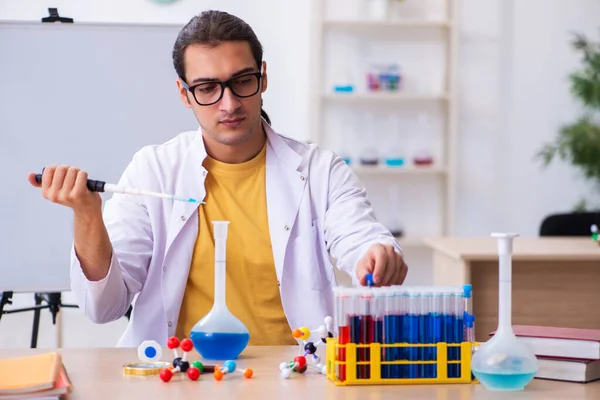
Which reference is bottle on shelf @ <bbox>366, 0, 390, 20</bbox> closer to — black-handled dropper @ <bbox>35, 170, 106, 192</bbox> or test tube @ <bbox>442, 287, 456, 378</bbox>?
black-handled dropper @ <bbox>35, 170, 106, 192</bbox>

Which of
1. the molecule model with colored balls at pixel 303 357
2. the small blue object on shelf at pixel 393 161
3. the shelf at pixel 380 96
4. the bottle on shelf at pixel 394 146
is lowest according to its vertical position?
the molecule model with colored balls at pixel 303 357

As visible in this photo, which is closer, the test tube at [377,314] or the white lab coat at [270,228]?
the test tube at [377,314]

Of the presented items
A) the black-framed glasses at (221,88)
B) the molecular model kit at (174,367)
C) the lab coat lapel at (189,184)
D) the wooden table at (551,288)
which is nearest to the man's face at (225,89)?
the black-framed glasses at (221,88)

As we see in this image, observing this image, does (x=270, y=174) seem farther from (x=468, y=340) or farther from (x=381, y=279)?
(x=468, y=340)

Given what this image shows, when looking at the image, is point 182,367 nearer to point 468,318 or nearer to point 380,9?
point 468,318

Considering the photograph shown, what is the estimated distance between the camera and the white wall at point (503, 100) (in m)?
5.06

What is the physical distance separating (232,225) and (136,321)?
30 centimetres

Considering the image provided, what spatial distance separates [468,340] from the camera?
1.33 metres

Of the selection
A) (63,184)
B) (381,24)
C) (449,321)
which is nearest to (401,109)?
(381,24)

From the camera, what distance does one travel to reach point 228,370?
1369mm

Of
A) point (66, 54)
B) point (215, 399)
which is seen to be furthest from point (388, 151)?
point (215, 399)

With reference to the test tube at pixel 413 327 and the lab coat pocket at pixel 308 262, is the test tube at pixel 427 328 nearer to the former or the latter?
the test tube at pixel 413 327

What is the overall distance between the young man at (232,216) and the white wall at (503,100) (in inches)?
119

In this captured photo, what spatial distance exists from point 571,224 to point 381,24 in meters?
1.80
